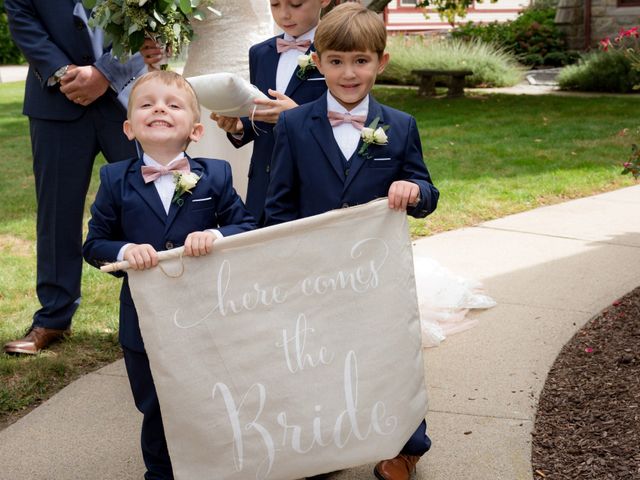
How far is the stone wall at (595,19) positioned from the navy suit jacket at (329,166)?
60.2 feet

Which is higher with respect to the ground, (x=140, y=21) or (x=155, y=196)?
(x=140, y=21)

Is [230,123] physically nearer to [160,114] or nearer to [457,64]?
[160,114]

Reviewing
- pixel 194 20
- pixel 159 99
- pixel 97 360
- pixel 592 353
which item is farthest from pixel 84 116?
pixel 592 353

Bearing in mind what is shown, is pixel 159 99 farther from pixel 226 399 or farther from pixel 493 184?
pixel 493 184

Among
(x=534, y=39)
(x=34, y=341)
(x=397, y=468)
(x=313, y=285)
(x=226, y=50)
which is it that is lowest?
(x=534, y=39)

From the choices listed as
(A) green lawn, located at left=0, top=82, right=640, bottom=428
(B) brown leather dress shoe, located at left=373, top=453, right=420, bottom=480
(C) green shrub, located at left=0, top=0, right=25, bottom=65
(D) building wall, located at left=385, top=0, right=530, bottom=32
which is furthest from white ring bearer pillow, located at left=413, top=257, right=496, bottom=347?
(C) green shrub, located at left=0, top=0, right=25, bottom=65

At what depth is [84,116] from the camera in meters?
4.32

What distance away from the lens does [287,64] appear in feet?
11.3

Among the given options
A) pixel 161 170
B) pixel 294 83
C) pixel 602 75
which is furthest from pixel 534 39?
pixel 161 170

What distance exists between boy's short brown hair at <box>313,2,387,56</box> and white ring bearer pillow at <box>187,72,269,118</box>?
41 centimetres

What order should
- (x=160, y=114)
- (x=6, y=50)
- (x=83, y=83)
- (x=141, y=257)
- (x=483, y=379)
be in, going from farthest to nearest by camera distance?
(x=6, y=50)
(x=83, y=83)
(x=483, y=379)
(x=160, y=114)
(x=141, y=257)

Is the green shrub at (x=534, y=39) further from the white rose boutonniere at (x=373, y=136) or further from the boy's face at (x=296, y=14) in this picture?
the white rose boutonniere at (x=373, y=136)

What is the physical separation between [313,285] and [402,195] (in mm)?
401

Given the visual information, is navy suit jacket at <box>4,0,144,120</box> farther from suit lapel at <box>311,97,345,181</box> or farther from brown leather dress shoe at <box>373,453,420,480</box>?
brown leather dress shoe at <box>373,453,420,480</box>
